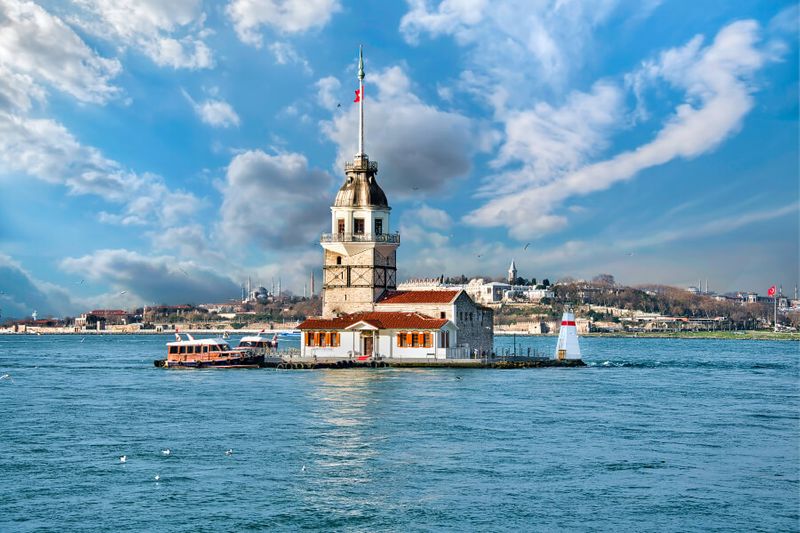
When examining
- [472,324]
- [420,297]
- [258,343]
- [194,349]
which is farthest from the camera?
[258,343]

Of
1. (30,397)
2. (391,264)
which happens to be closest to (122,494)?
(30,397)

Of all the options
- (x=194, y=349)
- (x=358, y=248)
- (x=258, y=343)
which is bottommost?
(x=194, y=349)

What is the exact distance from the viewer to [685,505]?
27.8m

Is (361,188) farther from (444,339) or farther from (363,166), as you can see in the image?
(444,339)

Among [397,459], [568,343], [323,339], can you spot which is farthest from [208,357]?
[397,459]

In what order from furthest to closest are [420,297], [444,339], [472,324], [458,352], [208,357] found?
[208,357] < [472,324] < [420,297] < [458,352] < [444,339]

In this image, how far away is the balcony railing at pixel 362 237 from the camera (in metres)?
81.8

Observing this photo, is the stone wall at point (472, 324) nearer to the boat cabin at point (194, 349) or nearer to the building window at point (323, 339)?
the building window at point (323, 339)

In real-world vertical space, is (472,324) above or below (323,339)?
above

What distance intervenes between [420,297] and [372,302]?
4.10 meters

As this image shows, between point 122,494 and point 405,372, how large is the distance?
42917 millimetres

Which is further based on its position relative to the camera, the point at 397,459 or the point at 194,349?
the point at 194,349

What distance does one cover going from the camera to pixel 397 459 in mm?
34125

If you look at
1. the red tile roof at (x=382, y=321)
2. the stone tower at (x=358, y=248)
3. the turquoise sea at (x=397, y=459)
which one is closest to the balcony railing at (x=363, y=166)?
the stone tower at (x=358, y=248)
